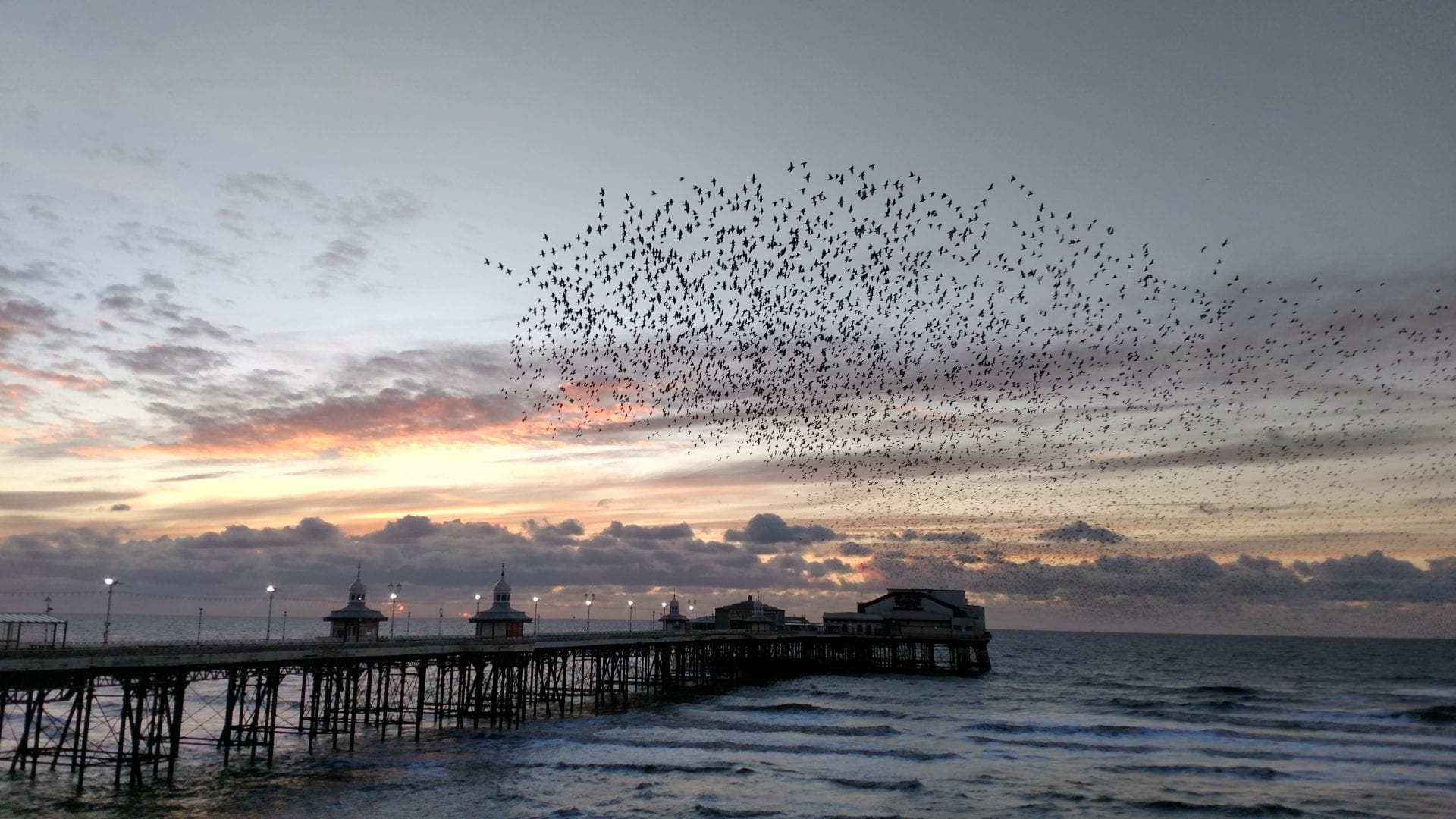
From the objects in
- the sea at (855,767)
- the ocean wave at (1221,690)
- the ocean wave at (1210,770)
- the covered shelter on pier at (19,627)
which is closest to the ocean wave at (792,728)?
the sea at (855,767)

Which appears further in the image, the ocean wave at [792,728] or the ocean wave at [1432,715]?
the ocean wave at [1432,715]

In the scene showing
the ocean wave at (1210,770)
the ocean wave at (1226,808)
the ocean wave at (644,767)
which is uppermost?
the ocean wave at (644,767)

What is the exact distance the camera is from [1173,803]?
4047 cm

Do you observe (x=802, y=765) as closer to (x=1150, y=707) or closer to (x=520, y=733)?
(x=520, y=733)

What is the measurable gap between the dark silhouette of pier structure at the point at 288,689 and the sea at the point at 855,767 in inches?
63.1

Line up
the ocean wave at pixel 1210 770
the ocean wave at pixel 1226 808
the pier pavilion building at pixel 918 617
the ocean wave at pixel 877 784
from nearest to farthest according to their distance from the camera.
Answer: the ocean wave at pixel 1226 808, the ocean wave at pixel 877 784, the ocean wave at pixel 1210 770, the pier pavilion building at pixel 918 617

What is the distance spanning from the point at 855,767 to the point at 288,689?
66.8 m

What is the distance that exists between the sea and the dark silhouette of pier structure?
1604mm

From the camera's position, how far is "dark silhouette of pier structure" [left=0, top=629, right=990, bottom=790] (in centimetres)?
3512

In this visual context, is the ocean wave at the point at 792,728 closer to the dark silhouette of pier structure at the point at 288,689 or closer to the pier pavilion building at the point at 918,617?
the dark silhouette of pier structure at the point at 288,689

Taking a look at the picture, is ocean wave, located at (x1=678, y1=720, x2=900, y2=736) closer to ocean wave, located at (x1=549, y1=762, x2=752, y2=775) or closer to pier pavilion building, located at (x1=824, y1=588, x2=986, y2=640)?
ocean wave, located at (x1=549, y1=762, x2=752, y2=775)

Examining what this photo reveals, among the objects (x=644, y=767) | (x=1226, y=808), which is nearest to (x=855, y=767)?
(x=644, y=767)

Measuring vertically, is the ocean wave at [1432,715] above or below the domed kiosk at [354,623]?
below

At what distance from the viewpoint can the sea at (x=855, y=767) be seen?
3628 centimetres
